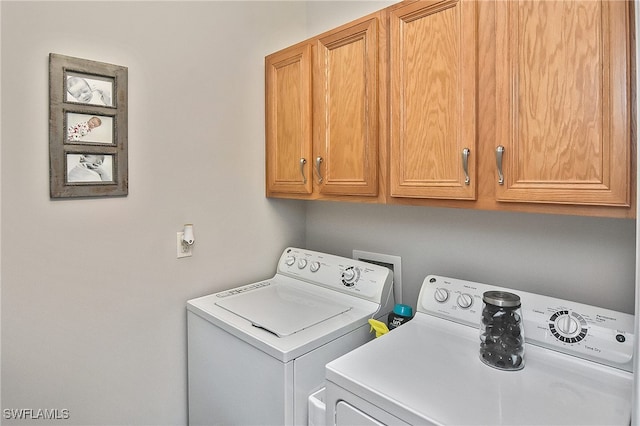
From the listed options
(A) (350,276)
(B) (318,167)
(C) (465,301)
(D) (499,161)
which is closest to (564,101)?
(D) (499,161)

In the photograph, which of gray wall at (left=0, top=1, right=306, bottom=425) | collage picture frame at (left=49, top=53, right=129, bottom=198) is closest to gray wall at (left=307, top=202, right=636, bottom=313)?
gray wall at (left=0, top=1, right=306, bottom=425)

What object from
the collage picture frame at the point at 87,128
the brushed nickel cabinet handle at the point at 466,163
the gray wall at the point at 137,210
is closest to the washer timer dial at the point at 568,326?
the brushed nickel cabinet handle at the point at 466,163

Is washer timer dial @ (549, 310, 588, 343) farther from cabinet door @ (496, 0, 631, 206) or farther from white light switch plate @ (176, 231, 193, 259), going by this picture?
white light switch plate @ (176, 231, 193, 259)

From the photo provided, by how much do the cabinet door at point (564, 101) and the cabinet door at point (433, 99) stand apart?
3.9 inches

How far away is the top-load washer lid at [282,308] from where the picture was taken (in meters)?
1.42

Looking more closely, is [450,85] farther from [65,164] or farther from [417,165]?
[65,164]

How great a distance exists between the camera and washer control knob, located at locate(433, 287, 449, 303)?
144 cm

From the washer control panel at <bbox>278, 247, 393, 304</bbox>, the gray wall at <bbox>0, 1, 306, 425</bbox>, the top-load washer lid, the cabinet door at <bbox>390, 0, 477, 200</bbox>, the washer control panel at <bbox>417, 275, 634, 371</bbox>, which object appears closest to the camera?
the washer control panel at <bbox>417, 275, 634, 371</bbox>

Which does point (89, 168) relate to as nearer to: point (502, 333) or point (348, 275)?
point (348, 275)

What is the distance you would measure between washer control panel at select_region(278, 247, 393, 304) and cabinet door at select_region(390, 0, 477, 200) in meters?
0.44

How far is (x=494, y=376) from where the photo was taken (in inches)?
42.4

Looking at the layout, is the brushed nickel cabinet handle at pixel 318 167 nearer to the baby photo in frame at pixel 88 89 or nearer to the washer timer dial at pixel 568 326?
the baby photo in frame at pixel 88 89

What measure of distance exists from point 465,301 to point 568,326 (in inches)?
12.9

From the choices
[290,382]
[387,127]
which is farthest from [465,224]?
[290,382]
